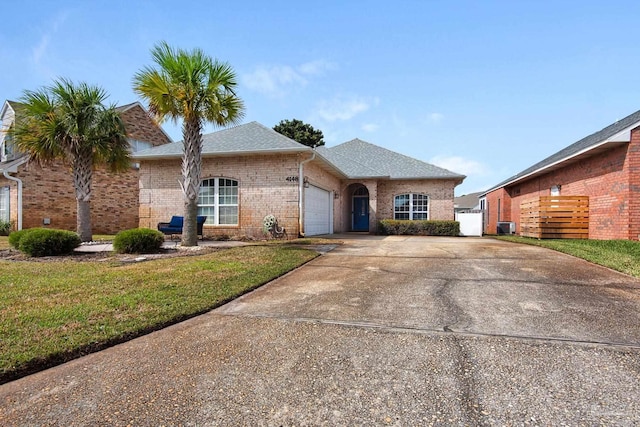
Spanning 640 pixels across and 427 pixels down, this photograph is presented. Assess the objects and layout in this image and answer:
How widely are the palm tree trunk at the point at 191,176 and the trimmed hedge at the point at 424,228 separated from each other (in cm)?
1072

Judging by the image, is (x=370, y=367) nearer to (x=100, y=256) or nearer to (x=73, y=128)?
(x=100, y=256)

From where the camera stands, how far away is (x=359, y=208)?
21.9m

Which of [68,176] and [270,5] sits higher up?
[270,5]

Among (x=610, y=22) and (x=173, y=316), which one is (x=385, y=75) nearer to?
(x=610, y=22)

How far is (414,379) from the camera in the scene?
2.46 m

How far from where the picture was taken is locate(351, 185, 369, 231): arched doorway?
21.7 metres

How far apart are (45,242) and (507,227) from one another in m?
20.7

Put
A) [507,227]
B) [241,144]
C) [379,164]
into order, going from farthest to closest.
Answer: [379,164], [507,227], [241,144]

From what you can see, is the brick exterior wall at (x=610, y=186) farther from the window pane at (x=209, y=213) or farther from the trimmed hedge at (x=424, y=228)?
the window pane at (x=209, y=213)

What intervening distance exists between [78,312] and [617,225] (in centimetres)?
1349

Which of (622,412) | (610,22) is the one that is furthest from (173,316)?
(610,22)

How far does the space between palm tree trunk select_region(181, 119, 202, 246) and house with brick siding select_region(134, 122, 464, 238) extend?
335 centimetres

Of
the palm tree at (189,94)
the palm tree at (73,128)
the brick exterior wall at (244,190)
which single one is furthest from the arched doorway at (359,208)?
the palm tree at (73,128)

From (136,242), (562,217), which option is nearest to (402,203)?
(562,217)
